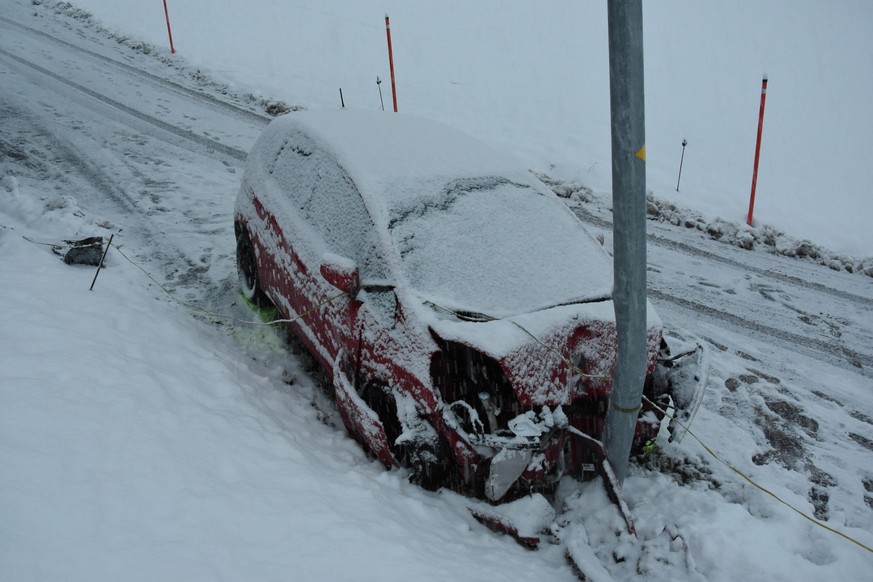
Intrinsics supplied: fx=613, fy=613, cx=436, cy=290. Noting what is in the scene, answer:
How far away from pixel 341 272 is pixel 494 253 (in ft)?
3.23

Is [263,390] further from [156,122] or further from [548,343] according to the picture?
[156,122]

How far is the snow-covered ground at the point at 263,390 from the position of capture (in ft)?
9.04

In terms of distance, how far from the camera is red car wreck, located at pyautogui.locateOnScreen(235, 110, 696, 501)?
11.1 feet

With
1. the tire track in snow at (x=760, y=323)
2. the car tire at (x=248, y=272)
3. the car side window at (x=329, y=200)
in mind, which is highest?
the car side window at (x=329, y=200)

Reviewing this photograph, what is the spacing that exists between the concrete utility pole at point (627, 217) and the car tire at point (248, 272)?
10.9 feet

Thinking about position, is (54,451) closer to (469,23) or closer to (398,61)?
(398,61)

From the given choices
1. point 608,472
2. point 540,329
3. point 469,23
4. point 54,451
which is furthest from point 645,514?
point 469,23

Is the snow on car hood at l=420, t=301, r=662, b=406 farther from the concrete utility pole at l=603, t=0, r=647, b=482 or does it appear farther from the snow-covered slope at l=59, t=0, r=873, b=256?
the snow-covered slope at l=59, t=0, r=873, b=256

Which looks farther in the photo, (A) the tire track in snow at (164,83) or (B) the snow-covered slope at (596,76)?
(A) the tire track in snow at (164,83)

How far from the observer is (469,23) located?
20.5 metres

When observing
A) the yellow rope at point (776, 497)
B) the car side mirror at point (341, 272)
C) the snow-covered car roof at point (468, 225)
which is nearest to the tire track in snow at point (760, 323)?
the yellow rope at point (776, 497)

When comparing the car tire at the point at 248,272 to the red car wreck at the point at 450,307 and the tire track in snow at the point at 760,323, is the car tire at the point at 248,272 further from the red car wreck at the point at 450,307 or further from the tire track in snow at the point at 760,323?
the tire track in snow at the point at 760,323

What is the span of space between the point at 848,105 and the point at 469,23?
37.9 ft

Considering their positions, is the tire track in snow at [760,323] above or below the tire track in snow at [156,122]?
below
